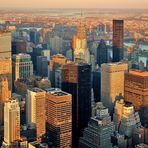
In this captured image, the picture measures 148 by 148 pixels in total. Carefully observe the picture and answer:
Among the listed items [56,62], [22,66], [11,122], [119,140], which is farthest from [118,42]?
[11,122]

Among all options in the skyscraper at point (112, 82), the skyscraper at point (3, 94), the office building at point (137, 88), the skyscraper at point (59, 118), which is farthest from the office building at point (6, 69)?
the office building at point (137, 88)

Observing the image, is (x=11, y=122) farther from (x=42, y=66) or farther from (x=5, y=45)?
(x=42, y=66)

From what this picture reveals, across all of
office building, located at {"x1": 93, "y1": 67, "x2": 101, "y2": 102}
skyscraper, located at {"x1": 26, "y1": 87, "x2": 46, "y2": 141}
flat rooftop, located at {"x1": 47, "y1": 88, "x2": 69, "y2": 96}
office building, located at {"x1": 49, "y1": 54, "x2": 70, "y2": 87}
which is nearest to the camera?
skyscraper, located at {"x1": 26, "y1": 87, "x2": 46, "y2": 141}

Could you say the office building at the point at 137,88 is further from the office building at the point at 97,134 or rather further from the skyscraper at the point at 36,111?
the skyscraper at the point at 36,111

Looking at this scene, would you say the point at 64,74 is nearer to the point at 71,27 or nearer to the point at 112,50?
the point at 71,27

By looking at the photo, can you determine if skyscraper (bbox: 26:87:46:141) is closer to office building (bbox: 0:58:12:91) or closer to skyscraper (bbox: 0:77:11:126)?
skyscraper (bbox: 0:77:11:126)

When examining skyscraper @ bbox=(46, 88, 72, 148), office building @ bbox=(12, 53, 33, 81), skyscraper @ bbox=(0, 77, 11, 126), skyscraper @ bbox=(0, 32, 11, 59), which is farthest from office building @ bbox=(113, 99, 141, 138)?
→ skyscraper @ bbox=(0, 32, 11, 59)

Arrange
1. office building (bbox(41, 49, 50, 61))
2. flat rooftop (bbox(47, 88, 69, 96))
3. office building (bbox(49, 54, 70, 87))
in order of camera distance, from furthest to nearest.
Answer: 1. office building (bbox(41, 49, 50, 61))
2. office building (bbox(49, 54, 70, 87))
3. flat rooftop (bbox(47, 88, 69, 96))

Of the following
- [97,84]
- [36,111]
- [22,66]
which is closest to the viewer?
[36,111]
